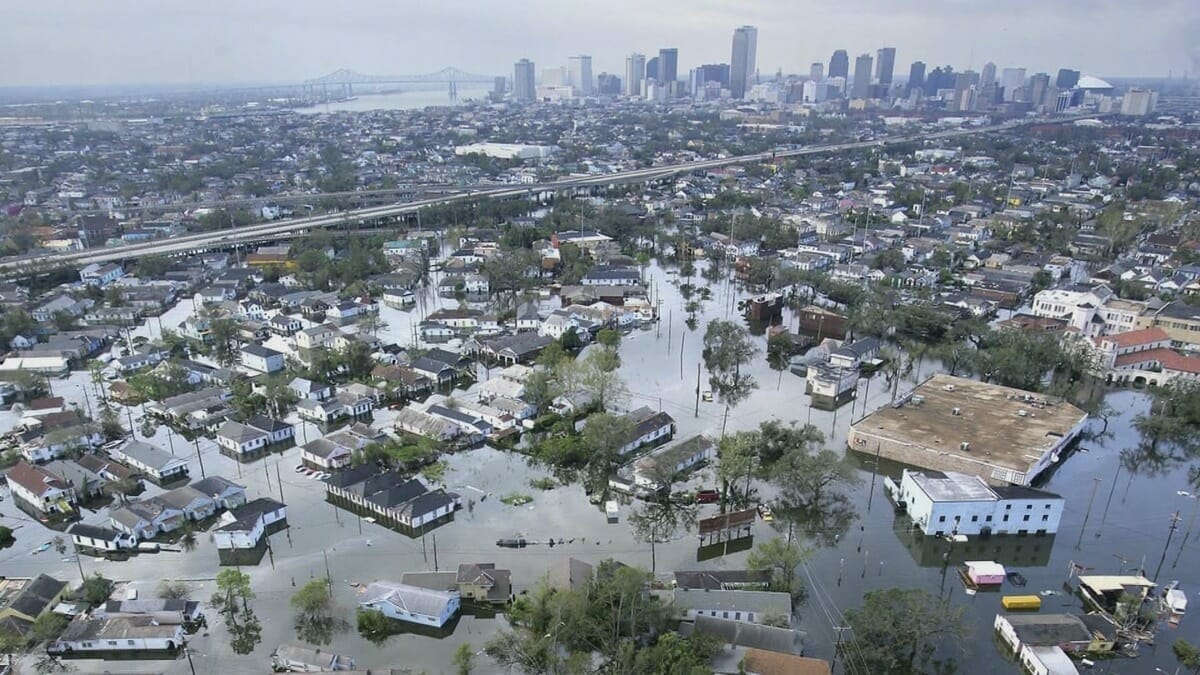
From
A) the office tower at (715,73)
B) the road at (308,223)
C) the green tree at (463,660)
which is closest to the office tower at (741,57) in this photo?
the office tower at (715,73)

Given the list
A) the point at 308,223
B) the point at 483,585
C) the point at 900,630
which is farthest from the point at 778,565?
the point at 308,223

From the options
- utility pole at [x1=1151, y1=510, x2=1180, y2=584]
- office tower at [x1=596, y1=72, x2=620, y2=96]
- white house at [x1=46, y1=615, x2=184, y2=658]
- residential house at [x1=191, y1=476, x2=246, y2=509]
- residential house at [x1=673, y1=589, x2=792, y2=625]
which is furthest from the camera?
office tower at [x1=596, y1=72, x2=620, y2=96]

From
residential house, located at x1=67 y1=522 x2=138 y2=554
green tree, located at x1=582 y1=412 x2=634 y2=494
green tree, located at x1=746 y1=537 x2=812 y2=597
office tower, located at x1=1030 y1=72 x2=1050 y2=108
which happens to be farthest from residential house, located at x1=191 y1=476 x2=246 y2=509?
office tower, located at x1=1030 y1=72 x2=1050 y2=108

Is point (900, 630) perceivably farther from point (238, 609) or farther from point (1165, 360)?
point (1165, 360)

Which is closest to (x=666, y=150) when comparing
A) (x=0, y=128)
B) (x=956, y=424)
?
(x=956, y=424)

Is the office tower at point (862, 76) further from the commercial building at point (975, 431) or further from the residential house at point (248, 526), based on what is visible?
the residential house at point (248, 526)

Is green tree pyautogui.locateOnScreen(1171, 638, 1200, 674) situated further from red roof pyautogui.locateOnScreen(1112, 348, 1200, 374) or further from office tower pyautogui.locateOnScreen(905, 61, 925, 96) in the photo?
office tower pyautogui.locateOnScreen(905, 61, 925, 96)
